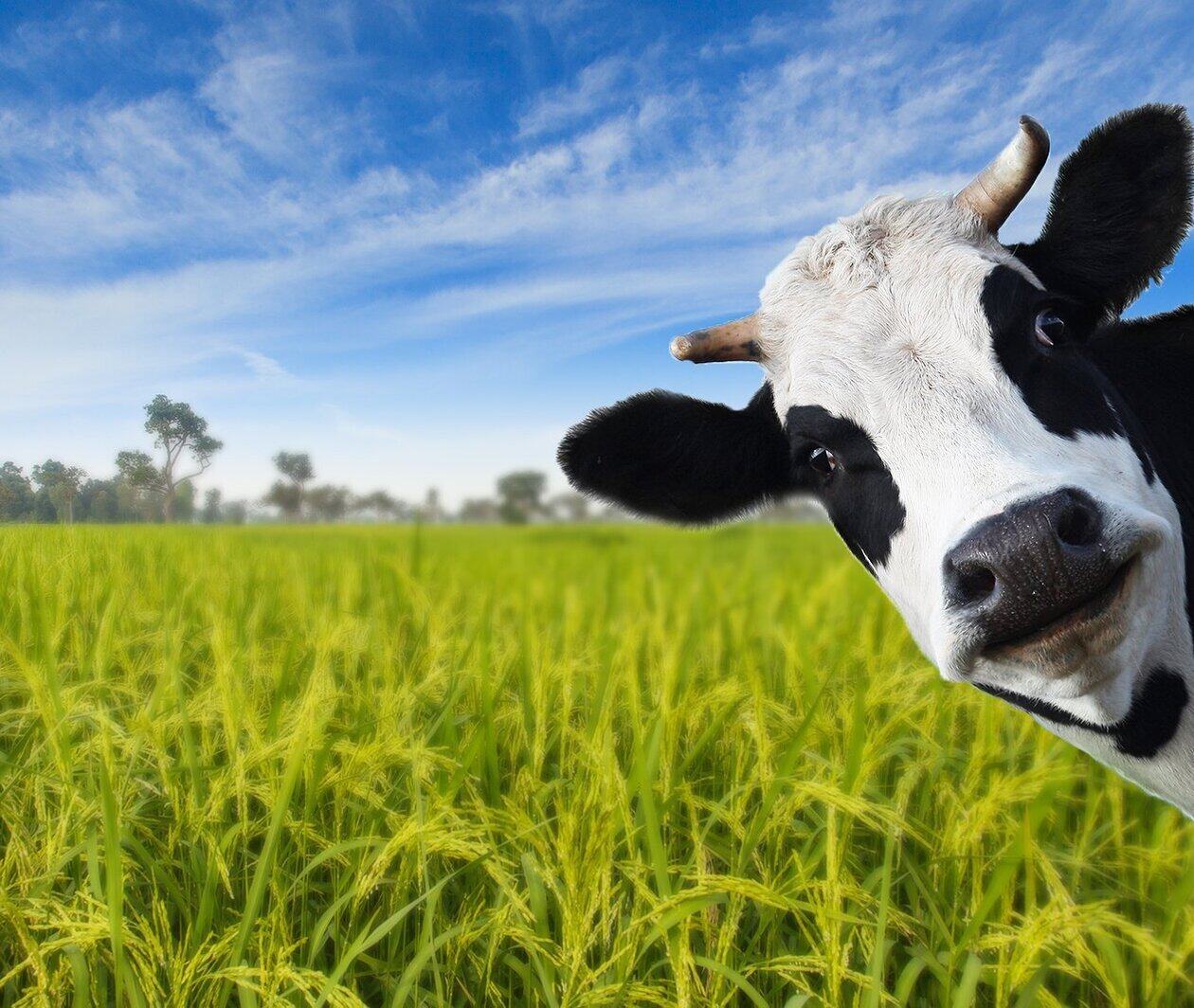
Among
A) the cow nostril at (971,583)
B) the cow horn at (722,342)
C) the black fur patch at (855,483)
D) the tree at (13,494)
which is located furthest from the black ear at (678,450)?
the tree at (13,494)

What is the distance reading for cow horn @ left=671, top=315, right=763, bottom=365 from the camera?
7.93 ft

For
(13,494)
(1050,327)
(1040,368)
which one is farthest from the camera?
(13,494)

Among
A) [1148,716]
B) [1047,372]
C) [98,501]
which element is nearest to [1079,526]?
[1047,372]

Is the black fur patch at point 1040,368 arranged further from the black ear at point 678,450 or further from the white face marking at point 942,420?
the black ear at point 678,450

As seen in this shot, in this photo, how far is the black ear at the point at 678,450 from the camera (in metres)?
2.56

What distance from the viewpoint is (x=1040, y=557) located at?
4.80 feet

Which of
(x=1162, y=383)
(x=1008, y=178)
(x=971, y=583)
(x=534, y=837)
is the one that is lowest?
(x=534, y=837)

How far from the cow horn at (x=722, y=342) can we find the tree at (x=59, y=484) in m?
1.79

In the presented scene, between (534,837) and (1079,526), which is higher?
(1079,526)

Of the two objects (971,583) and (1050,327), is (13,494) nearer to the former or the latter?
(971,583)

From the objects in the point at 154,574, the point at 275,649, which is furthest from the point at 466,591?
the point at 275,649

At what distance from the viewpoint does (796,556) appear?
9.60 meters

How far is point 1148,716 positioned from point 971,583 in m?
0.90

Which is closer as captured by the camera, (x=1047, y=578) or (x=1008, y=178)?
(x=1047, y=578)
